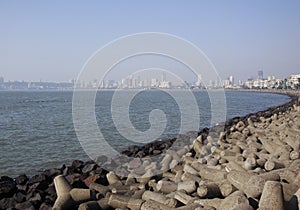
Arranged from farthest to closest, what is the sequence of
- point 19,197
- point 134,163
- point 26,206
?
point 134,163
point 19,197
point 26,206

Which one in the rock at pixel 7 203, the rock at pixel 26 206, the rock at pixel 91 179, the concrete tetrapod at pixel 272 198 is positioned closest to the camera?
the concrete tetrapod at pixel 272 198

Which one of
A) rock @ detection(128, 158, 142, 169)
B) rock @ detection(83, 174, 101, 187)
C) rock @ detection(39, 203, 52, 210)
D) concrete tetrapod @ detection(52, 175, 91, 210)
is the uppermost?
concrete tetrapod @ detection(52, 175, 91, 210)

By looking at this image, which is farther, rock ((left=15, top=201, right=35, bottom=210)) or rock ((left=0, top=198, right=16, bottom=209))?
rock ((left=0, top=198, right=16, bottom=209))

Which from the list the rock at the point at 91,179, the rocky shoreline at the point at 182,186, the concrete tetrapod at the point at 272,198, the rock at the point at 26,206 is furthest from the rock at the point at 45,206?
the concrete tetrapod at the point at 272,198

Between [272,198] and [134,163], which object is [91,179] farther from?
[272,198]

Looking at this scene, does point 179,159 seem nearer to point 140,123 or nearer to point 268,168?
point 268,168

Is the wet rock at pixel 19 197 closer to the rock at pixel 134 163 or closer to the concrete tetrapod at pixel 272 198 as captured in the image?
the rock at pixel 134 163

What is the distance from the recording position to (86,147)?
46.9ft

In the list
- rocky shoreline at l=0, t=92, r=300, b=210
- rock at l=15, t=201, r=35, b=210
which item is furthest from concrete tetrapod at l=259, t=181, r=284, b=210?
rock at l=15, t=201, r=35, b=210

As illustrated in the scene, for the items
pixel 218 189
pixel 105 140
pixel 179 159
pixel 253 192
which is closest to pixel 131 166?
pixel 179 159

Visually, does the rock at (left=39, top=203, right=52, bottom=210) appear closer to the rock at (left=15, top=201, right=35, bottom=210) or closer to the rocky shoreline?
the rocky shoreline

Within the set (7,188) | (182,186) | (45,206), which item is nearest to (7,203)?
(7,188)

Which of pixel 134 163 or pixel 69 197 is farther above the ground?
pixel 69 197

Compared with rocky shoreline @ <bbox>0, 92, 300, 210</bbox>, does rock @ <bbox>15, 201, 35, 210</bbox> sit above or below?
below
